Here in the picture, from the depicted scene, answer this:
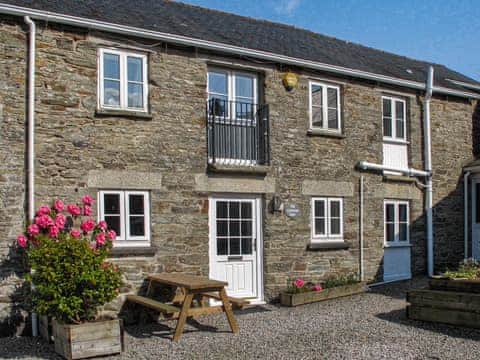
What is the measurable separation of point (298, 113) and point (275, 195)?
1.86 m

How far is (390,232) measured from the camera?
44.4ft

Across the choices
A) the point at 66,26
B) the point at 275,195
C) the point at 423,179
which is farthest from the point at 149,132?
the point at 423,179

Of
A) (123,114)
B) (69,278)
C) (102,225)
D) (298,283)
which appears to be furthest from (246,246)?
(69,278)

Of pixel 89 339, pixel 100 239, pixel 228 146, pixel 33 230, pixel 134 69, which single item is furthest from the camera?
pixel 228 146

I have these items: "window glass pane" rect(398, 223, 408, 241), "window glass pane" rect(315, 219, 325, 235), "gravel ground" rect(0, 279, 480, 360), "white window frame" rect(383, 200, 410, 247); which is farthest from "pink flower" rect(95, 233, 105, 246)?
"window glass pane" rect(398, 223, 408, 241)

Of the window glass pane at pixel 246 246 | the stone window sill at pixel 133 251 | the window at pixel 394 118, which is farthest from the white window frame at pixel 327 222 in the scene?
the stone window sill at pixel 133 251

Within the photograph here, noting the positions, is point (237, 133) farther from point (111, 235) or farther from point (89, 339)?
point (89, 339)

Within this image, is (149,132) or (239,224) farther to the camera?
(239,224)

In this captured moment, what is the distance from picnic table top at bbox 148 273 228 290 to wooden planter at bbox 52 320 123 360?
1151 mm

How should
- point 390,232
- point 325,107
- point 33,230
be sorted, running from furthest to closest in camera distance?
point 390,232 → point 325,107 → point 33,230

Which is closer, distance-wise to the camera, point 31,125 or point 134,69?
point 31,125

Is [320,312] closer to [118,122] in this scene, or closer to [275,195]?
[275,195]

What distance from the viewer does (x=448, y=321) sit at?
344 inches

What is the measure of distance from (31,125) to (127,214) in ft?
7.14
